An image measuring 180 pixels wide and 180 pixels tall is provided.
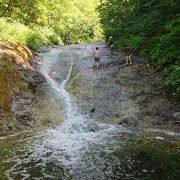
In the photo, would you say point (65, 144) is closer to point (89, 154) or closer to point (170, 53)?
point (89, 154)

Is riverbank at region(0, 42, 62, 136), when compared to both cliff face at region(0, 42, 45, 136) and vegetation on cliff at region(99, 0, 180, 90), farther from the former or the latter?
vegetation on cliff at region(99, 0, 180, 90)

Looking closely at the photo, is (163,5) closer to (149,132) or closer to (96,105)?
(96,105)

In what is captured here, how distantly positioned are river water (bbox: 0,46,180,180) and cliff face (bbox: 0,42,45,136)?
130cm

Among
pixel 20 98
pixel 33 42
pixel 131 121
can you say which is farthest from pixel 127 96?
pixel 33 42

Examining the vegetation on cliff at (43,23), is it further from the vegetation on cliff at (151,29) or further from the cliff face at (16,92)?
the vegetation on cliff at (151,29)

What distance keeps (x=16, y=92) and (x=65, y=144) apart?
5.44 m

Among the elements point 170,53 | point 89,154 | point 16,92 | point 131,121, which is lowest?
point 89,154

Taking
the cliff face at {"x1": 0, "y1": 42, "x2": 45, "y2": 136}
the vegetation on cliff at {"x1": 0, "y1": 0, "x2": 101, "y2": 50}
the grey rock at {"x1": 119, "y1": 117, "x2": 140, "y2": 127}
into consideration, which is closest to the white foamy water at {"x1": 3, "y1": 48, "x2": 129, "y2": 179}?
the grey rock at {"x1": 119, "y1": 117, "x2": 140, "y2": 127}

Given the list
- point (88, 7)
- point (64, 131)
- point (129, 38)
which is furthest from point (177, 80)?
point (88, 7)

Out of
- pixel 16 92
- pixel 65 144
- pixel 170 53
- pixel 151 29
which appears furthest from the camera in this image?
pixel 151 29

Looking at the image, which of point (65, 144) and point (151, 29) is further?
point (151, 29)

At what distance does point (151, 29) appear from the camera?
2325 centimetres

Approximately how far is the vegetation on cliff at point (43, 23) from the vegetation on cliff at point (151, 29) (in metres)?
5.76

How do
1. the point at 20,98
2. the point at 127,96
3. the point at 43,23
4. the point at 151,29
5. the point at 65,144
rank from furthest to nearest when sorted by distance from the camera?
the point at 43,23, the point at 151,29, the point at 127,96, the point at 20,98, the point at 65,144
